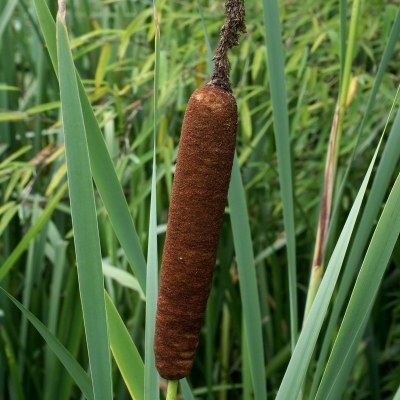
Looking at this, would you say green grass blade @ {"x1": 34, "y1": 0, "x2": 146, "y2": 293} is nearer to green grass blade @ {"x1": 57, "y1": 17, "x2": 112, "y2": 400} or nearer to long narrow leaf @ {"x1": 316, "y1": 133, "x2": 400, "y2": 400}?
green grass blade @ {"x1": 57, "y1": 17, "x2": 112, "y2": 400}

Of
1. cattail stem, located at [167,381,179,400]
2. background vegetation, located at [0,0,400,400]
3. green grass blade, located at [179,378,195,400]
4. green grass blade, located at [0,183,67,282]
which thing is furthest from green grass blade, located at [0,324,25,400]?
cattail stem, located at [167,381,179,400]

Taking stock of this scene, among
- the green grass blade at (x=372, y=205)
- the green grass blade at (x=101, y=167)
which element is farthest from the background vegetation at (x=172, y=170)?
the green grass blade at (x=101, y=167)

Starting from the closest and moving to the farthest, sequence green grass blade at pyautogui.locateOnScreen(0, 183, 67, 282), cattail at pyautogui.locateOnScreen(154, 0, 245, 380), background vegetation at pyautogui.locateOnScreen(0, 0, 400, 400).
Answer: cattail at pyautogui.locateOnScreen(154, 0, 245, 380) < green grass blade at pyautogui.locateOnScreen(0, 183, 67, 282) < background vegetation at pyautogui.locateOnScreen(0, 0, 400, 400)

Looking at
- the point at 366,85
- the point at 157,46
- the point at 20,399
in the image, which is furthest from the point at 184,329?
the point at 366,85

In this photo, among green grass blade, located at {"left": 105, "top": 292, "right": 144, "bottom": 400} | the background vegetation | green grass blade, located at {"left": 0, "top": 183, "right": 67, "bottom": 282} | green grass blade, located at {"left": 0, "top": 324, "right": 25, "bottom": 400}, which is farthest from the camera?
the background vegetation

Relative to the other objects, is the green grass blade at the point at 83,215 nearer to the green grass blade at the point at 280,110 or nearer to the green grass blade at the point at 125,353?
the green grass blade at the point at 125,353

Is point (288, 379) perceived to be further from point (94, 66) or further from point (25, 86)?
point (25, 86)

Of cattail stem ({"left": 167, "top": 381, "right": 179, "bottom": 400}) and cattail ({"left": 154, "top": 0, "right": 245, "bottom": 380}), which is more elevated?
cattail ({"left": 154, "top": 0, "right": 245, "bottom": 380})

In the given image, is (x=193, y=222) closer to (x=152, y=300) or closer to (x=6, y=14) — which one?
(x=152, y=300)
